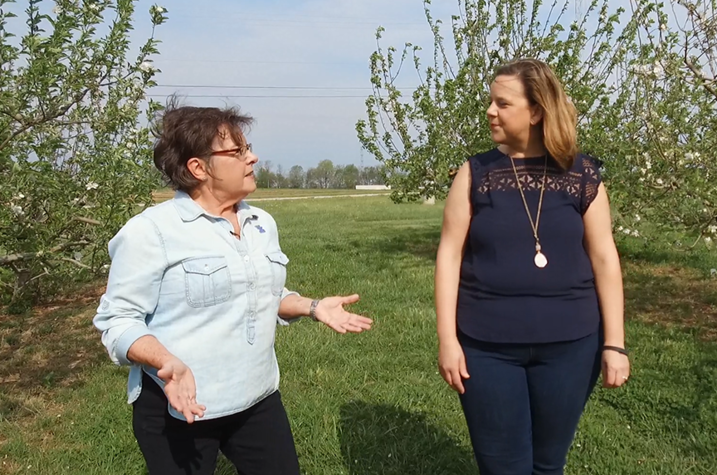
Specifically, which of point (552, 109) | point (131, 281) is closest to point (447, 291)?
point (552, 109)

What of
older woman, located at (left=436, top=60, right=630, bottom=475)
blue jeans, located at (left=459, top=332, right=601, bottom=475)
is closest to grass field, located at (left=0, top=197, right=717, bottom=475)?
blue jeans, located at (left=459, top=332, right=601, bottom=475)

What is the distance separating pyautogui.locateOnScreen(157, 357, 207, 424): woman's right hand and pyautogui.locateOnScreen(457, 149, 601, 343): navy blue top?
0.95 m

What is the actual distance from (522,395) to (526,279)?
0.42 m

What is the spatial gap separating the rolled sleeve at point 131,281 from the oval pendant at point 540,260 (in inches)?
46.9

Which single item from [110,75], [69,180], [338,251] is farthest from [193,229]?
[338,251]

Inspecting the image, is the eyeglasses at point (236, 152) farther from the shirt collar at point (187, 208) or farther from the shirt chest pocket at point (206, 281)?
the shirt chest pocket at point (206, 281)

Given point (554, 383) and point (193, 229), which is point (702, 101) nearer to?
point (554, 383)

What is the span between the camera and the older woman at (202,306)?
199cm

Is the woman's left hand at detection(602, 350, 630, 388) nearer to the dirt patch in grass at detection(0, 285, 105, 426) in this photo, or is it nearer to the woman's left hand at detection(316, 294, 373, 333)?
the woman's left hand at detection(316, 294, 373, 333)

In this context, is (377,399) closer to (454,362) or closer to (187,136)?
(454,362)

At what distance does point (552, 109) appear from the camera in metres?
2.22

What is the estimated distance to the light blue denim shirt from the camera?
Result: 1.98 meters

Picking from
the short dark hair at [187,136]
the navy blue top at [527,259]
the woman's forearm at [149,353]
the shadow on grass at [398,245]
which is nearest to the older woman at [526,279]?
the navy blue top at [527,259]

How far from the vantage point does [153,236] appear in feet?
6.60
